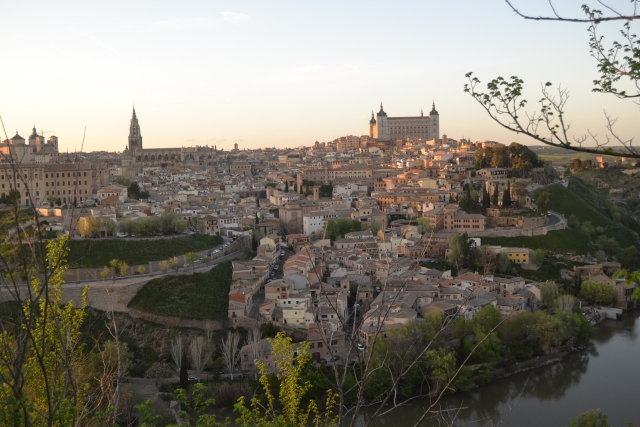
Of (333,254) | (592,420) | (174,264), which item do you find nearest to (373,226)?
(333,254)

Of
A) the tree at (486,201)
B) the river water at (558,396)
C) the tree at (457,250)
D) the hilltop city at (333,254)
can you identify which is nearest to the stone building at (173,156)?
the hilltop city at (333,254)

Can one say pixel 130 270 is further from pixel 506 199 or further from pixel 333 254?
pixel 506 199

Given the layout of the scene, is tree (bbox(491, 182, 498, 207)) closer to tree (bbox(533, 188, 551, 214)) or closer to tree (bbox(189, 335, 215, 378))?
tree (bbox(533, 188, 551, 214))

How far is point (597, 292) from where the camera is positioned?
12844mm

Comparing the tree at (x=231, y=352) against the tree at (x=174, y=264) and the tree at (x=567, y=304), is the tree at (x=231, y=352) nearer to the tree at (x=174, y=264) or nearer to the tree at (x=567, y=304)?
the tree at (x=174, y=264)

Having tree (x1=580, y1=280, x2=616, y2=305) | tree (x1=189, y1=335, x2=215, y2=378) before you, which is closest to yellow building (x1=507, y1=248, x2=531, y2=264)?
tree (x1=580, y1=280, x2=616, y2=305)

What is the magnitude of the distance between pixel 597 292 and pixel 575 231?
4151 mm

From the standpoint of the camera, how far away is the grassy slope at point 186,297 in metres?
11.2

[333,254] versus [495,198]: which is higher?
[495,198]

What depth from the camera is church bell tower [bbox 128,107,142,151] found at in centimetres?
3775

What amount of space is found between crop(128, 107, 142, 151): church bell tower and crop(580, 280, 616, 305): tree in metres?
29.8

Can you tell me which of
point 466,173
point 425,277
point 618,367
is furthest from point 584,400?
point 466,173

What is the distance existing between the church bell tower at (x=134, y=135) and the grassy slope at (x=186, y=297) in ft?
88.6

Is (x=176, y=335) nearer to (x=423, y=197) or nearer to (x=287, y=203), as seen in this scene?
(x=287, y=203)
